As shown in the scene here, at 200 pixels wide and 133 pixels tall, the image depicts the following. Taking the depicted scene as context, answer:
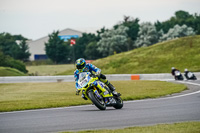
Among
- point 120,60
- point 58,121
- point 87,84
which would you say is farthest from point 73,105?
point 120,60

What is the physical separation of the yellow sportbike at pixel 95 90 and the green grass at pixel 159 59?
1358 inches

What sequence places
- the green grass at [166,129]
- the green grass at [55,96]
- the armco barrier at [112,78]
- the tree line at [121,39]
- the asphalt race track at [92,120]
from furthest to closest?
1. the tree line at [121,39]
2. the armco barrier at [112,78]
3. the green grass at [55,96]
4. the asphalt race track at [92,120]
5. the green grass at [166,129]

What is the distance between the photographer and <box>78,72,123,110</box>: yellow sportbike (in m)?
11.4

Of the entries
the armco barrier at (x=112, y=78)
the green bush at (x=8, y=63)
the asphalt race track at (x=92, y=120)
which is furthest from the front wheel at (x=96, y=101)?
the green bush at (x=8, y=63)

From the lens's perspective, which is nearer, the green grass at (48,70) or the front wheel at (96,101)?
the front wheel at (96,101)

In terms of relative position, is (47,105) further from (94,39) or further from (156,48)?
(94,39)

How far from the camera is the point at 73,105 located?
47.1 ft

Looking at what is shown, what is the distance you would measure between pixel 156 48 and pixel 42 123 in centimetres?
4868

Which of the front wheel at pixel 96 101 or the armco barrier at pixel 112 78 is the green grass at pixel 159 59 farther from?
the front wheel at pixel 96 101

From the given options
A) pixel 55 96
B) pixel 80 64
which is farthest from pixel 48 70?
pixel 80 64

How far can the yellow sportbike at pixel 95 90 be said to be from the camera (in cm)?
1145

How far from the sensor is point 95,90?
11492mm

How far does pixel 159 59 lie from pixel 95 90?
41500 millimetres

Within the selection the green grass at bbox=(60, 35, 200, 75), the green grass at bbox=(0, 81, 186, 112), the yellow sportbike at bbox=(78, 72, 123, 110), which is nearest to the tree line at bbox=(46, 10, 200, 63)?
the green grass at bbox=(60, 35, 200, 75)
